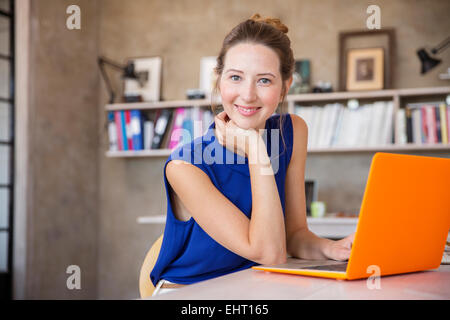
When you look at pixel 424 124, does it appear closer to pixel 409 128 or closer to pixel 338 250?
pixel 409 128

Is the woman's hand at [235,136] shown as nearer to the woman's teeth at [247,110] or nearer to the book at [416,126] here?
the woman's teeth at [247,110]

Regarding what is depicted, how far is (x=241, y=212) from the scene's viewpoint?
43.1 inches

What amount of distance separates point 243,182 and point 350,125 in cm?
203

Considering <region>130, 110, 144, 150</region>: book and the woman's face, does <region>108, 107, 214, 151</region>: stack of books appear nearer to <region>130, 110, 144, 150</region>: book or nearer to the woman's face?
<region>130, 110, 144, 150</region>: book

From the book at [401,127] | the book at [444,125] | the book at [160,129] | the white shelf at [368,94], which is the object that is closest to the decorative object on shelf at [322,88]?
the white shelf at [368,94]

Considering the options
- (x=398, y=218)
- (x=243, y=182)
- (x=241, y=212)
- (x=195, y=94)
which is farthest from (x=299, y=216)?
(x=195, y=94)

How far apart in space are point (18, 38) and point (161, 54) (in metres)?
1.07

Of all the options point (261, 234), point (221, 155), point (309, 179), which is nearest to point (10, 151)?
point (309, 179)

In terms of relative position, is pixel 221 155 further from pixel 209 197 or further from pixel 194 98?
pixel 194 98

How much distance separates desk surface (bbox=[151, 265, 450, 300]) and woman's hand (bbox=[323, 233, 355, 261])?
0.20m
